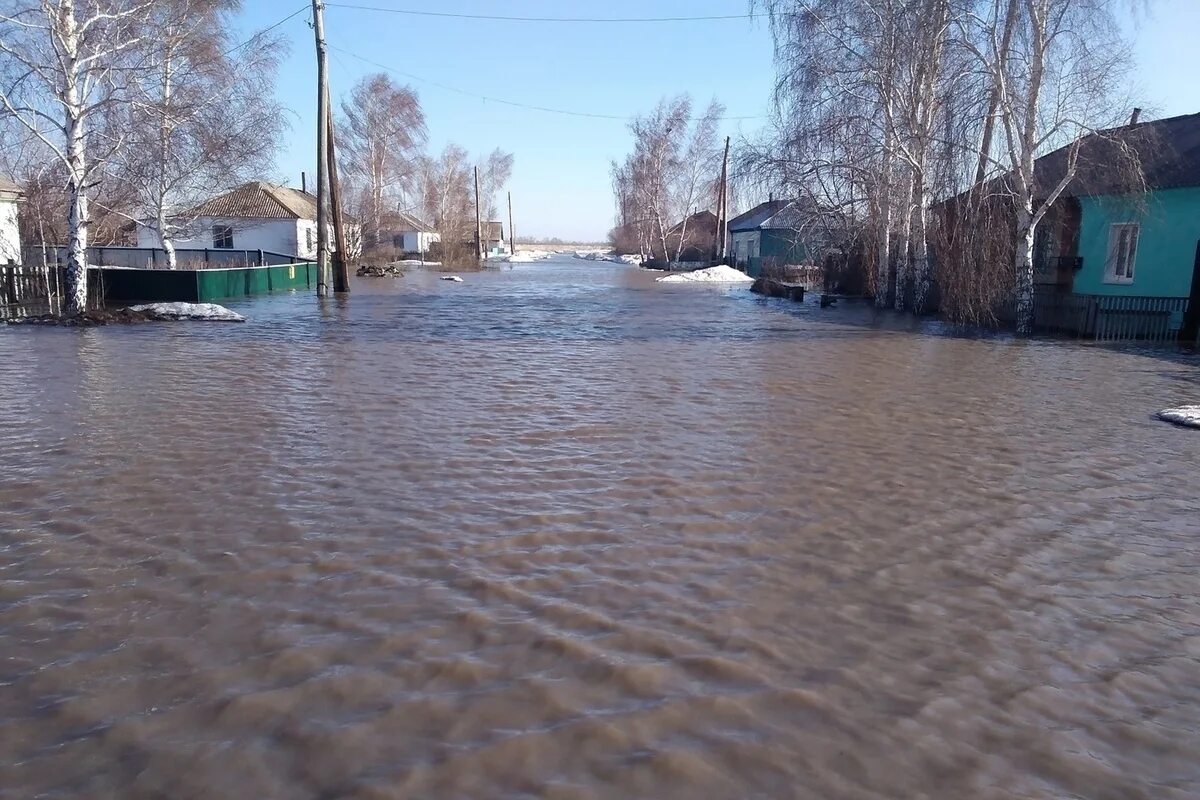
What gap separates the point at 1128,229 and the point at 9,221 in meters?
27.2

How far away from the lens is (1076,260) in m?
21.0

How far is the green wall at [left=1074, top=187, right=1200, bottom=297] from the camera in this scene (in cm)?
1791

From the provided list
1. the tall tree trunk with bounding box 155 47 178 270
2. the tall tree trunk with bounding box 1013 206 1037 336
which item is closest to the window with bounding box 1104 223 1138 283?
the tall tree trunk with bounding box 1013 206 1037 336

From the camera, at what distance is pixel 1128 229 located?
19.7m

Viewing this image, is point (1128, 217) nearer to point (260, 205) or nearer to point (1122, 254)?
point (1122, 254)

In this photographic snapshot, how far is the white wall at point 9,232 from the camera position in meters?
22.1

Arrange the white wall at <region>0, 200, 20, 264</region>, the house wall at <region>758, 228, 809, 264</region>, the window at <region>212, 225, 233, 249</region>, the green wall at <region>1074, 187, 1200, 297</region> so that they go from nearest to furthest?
the green wall at <region>1074, 187, 1200, 297</region>
the white wall at <region>0, 200, 20, 264</region>
the house wall at <region>758, 228, 809, 264</region>
the window at <region>212, 225, 233, 249</region>

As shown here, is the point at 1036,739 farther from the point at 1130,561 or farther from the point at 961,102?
the point at 961,102

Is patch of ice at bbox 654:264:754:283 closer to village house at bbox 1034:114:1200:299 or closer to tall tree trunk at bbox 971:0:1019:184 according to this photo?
village house at bbox 1034:114:1200:299

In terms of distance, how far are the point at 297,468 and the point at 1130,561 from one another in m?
5.61

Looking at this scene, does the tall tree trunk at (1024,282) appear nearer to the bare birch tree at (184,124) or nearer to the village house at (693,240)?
the bare birch tree at (184,124)

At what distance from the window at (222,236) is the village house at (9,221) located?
24321 mm

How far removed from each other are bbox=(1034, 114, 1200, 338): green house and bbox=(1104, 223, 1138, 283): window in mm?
21

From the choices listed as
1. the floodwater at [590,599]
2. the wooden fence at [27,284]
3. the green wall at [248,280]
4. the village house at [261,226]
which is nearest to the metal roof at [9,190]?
the green wall at [248,280]
